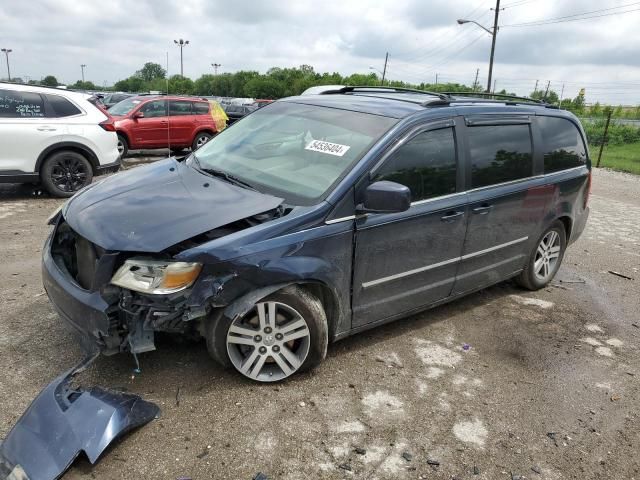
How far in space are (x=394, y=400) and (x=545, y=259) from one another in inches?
109

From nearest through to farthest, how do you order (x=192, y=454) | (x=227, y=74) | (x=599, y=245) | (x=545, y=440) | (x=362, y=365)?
(x=192, y=454)
(x=545, y=440)
(x=362, y=365)
(x=599, y=245)
(x=227, y=74)

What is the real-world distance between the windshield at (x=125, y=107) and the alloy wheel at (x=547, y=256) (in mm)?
11590

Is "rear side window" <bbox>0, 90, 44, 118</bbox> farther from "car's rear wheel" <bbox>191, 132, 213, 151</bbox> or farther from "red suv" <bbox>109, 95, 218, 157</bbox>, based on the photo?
"car's rear wheel" <bbox>191, 132, 213, 151</bbox>

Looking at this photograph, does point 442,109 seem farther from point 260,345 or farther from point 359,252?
point 260,345

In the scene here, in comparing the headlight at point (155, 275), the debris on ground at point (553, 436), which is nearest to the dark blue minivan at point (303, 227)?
the headlight at point (155, 275)

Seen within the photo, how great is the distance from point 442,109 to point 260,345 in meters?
2.19

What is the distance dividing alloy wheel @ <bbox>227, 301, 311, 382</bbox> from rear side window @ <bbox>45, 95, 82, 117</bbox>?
6658 millimetres

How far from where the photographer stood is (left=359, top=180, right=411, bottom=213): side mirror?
Result: 317 cm

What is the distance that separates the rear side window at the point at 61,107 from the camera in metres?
8.13

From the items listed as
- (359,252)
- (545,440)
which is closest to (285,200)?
(359,252)

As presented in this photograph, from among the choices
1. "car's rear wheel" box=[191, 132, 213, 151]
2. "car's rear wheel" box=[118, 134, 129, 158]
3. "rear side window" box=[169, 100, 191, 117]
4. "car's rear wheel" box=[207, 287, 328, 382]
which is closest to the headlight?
"car's rear wheel" box=[207, 287, 328, 382]

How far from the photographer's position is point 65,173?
27.3ft

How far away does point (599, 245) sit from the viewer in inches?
289

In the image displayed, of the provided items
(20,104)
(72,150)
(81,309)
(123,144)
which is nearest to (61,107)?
(20,104)
